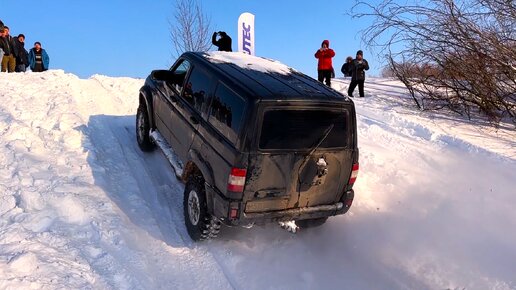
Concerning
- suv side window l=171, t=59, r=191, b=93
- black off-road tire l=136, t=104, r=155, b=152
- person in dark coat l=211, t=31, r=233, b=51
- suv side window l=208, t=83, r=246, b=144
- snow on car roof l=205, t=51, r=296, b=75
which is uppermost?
person in dark coat l=211, t=31, r=233, b=51

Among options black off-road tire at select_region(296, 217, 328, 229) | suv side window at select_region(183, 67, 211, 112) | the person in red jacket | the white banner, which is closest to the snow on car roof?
suv side window at select_region(183, 67, 211, 112)

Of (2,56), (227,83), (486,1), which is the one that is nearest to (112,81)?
(2,56)

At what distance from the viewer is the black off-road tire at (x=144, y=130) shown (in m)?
6.11

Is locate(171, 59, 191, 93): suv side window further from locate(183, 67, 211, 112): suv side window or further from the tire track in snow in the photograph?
the tire track in snow

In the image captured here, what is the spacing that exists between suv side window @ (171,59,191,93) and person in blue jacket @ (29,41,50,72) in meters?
8.77

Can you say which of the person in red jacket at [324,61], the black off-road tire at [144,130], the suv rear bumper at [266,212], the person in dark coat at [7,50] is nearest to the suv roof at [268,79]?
the suv rear bumper at [266,212]

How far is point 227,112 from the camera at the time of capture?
13.0 ft

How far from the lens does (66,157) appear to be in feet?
17.9

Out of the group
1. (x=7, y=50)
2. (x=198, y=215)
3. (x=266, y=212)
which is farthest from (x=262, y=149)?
(x=7, y=50)

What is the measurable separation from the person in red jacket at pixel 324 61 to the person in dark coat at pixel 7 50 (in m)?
8.81

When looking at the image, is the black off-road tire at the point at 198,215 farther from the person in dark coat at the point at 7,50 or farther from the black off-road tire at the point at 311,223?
the person in dark coat at the point at 7,50

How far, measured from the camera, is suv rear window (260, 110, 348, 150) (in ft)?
12.1

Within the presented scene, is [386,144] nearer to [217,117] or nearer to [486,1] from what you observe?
[486,1]

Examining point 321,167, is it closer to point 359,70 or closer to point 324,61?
point 359,70
